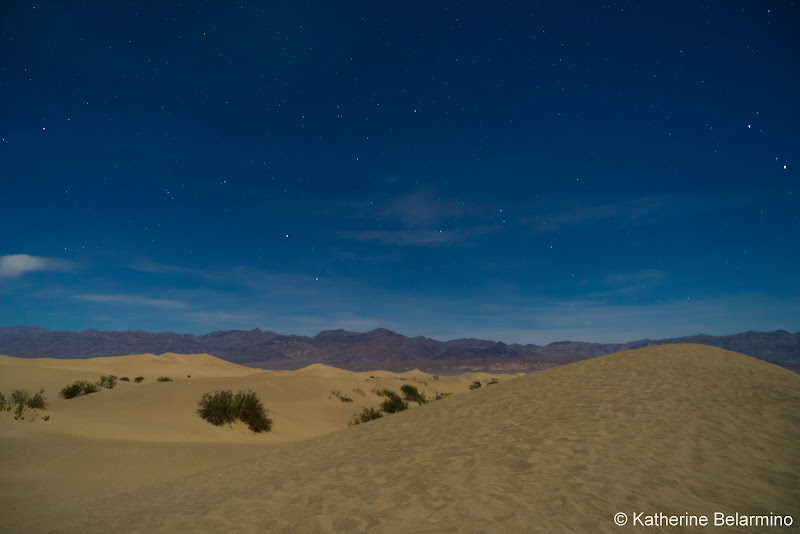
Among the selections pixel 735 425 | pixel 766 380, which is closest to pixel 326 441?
pixel 735 425

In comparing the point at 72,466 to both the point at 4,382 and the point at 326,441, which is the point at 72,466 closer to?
the point at 326,441

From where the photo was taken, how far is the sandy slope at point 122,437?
901 cm

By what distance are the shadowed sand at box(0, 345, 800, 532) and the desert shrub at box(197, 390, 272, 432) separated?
441cm

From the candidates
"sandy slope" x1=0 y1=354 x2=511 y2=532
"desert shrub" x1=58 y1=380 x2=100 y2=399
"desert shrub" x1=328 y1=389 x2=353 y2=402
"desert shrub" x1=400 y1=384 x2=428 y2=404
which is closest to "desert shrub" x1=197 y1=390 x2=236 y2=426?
"sandy slope" x1=0 y1=354 x2=511 y2=532

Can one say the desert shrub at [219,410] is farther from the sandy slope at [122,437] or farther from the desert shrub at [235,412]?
the sandy slope at [122,437]

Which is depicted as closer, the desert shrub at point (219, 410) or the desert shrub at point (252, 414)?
the desert shrub at point (219, 410)

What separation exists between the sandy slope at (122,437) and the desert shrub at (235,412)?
1.68 ft

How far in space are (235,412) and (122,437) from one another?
18.0 ft

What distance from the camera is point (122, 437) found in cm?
1373

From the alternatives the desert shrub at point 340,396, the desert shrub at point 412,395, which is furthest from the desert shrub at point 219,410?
the desert shrub at point 412,395

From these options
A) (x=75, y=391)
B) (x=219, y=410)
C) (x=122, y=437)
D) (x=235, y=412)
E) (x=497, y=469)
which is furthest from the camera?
(x=75, y=391)

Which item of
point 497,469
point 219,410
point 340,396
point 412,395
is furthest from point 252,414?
point 412,395

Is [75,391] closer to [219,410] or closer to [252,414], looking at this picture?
[219,410]

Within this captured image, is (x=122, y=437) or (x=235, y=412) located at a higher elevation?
(x=122, y=437)
